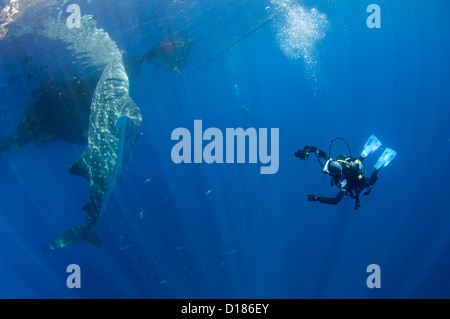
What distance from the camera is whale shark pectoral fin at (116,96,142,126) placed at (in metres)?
6.38

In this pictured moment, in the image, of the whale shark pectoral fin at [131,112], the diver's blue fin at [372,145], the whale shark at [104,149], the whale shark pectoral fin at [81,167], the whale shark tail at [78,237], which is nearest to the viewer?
the whale shark pectoral fin at [131,112]

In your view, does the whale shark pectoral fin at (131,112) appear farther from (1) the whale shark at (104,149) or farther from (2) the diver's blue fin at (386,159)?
(2) the diver's blue fin at (386,159)

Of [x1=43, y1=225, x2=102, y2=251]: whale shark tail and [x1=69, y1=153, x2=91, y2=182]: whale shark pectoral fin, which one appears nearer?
[x1=69, y1=153, x2=91, y2=182]: whale shark pectoral fin

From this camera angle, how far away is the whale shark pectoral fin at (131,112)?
638cm

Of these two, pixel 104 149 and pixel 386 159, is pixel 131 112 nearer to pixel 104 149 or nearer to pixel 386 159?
pixel 104 149

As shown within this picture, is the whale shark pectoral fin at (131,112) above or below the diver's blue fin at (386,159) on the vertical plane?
above

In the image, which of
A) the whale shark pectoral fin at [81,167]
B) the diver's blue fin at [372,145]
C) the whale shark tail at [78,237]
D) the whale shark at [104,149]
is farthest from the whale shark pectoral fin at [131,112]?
the diver's blue fin at [372,145]

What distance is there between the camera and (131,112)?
6.64 meters

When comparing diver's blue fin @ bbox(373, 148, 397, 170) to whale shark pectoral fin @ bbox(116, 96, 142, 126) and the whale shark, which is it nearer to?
whale shark pectoral fin @ bbox(116, 96, 142, 126)

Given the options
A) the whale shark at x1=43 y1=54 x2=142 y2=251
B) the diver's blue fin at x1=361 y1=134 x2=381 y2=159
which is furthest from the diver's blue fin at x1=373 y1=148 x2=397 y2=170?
the whale shark at x1=43 y1=54 x2=142 y2=251

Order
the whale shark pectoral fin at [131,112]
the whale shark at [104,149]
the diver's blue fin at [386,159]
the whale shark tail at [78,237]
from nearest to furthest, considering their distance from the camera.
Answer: the whale shark pectoral fin at [131,112] → the diver's blue fin at [386,159] → the whale shark at [104,149] → the whale shark tail at [78,237]

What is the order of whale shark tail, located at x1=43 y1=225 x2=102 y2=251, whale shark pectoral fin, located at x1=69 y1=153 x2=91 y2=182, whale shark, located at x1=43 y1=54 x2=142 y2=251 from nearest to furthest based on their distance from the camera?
whale shark, located at x1=43 y1=54 x2=142 y2=251 < whale shark pectoral fin, located at x1=69 y1=153 x2=91 y2=182 < whale shark tail, located at x1=43 y1=225 x2=102 y2=251

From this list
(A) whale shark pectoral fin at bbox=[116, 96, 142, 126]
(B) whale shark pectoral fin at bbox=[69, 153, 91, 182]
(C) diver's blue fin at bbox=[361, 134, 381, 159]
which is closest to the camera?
(A) whale shark pectoral fin at bbox=[116, 96, 142, 126]
